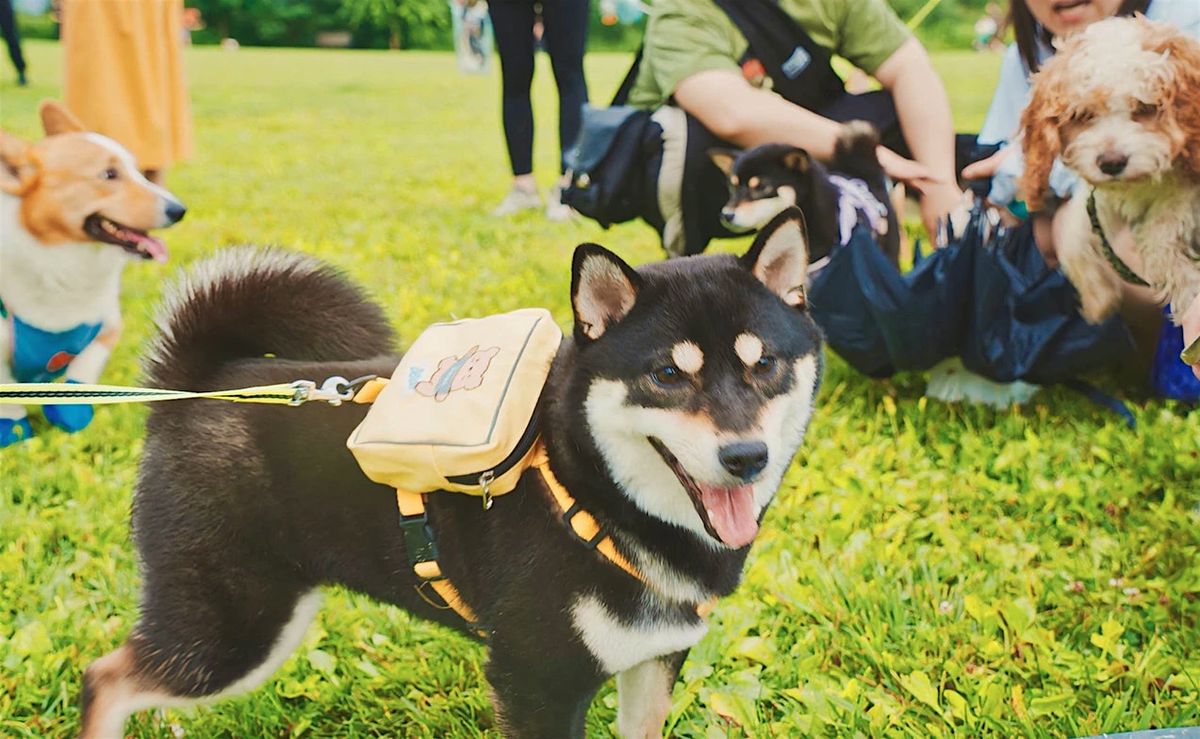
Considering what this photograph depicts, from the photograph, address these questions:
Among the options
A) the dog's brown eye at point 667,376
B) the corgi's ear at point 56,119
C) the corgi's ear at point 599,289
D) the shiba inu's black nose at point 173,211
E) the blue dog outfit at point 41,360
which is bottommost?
the blue dog outfit at point 41,360

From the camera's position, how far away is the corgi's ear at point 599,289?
1.37 m

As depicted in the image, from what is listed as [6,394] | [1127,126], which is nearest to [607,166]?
[1127,126]

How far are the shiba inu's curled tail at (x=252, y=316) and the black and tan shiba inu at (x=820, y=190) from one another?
7.32 feet

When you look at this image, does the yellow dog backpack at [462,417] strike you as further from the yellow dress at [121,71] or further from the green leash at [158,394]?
the yellow dress at [121,71]

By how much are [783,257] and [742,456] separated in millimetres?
376

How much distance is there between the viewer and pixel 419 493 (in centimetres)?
150

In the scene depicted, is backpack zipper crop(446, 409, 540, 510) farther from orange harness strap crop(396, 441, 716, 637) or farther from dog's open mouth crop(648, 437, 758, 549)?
dog's open mouth crop(648, 437, 758, 549)

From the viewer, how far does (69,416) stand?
3.04 m

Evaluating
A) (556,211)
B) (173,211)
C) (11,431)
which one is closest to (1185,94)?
(173,211)

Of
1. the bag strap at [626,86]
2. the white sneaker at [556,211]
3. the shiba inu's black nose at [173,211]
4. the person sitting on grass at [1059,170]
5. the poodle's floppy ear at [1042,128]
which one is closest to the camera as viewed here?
the poodle's floppy ear at [1042,128]

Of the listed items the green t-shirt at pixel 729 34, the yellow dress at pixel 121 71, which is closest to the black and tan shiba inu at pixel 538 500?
the green t-shirt at pixel 729 34

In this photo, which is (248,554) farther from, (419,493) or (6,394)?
(6,394)

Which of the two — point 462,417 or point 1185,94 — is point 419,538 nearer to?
point 462,417

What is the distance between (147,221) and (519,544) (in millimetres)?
2484
